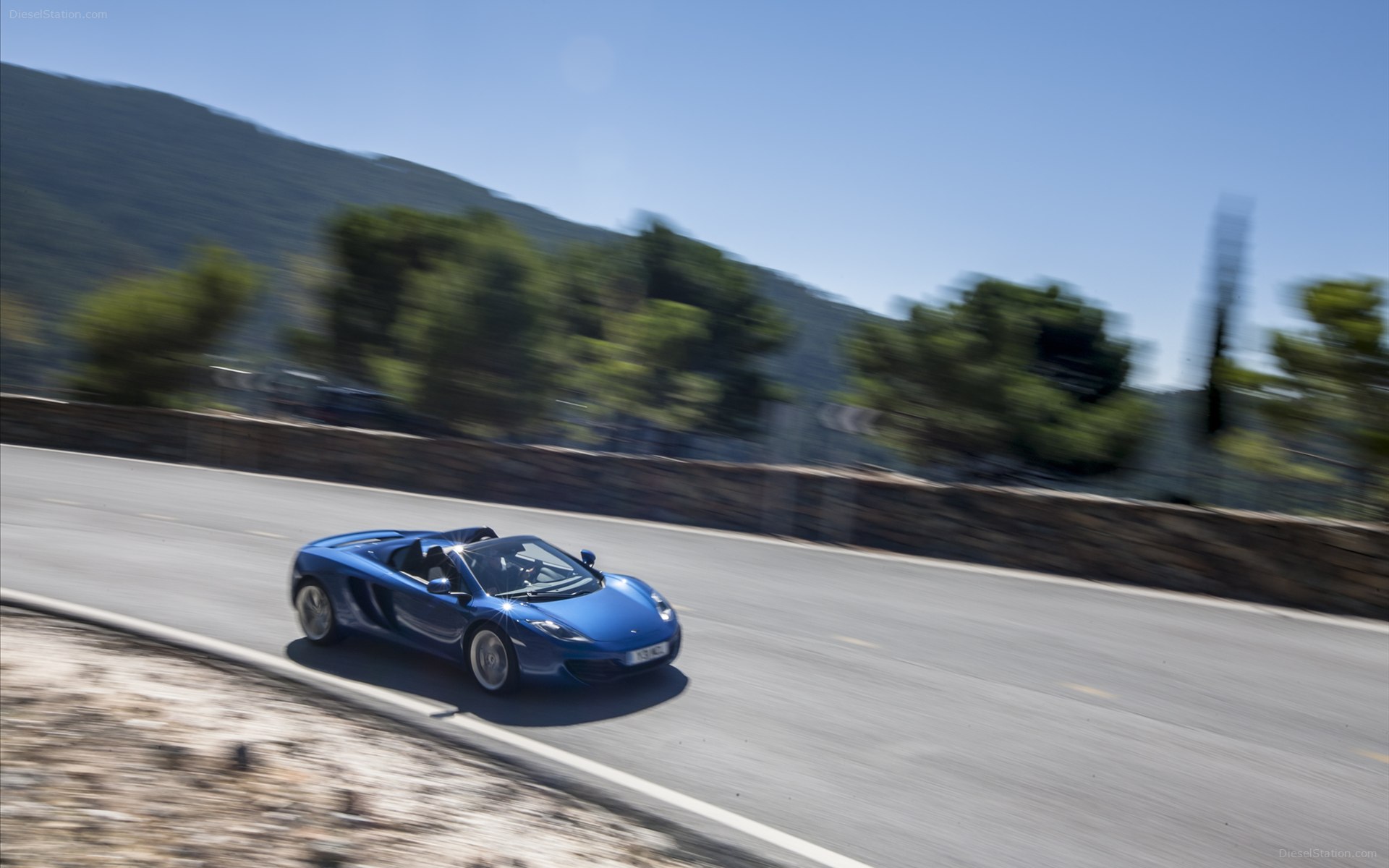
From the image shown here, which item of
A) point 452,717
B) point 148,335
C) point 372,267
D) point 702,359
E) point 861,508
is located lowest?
point 452,717

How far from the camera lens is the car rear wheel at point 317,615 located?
8414 millimetres

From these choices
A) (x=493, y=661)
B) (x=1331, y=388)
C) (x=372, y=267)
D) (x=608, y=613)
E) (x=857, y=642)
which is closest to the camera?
(x=493, y=661)

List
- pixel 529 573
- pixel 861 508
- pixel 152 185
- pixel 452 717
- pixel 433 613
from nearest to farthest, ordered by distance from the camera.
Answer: pixel 452 717, pixel 433 613, pixel 529 573, pixel 861 508, pixel 152 185

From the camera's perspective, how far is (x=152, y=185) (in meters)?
141

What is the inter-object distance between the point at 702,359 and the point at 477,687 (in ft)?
80.1

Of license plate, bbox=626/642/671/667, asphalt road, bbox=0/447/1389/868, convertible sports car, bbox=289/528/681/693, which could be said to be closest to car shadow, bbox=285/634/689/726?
asphalt road, bbox=0/447/1389/868

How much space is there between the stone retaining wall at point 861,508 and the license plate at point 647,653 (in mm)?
6966

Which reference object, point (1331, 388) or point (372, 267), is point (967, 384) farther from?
point (372, 267)

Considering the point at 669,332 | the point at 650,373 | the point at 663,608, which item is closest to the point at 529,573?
the point at 663,608

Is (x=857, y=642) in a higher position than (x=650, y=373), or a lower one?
lower

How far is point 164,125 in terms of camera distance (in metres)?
161

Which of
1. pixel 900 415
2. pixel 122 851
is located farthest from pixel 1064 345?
pixel 122 851

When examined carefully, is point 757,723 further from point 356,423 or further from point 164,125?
point 164,125

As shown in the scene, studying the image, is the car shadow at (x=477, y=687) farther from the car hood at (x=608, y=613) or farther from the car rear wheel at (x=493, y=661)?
the car hood at (x=608, y=613)
